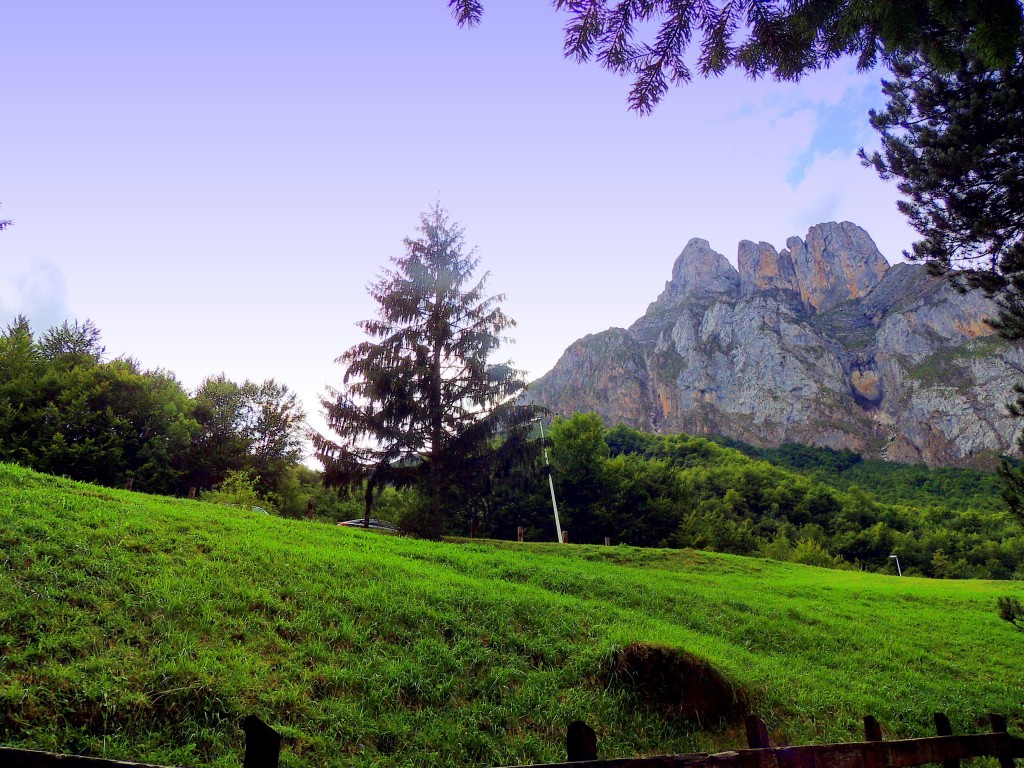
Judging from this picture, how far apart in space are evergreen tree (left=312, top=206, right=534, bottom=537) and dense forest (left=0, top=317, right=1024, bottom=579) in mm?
1109

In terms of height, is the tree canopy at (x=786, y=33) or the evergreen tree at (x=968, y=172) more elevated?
the evergreen tree at (x=968, y=172)

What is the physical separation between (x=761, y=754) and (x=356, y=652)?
180 inches

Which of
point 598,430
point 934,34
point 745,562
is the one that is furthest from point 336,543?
point 598,430

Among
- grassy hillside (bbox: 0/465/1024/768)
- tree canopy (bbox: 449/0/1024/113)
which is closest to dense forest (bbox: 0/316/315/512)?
grassy hillside (bbox: 0/465/1024/768)

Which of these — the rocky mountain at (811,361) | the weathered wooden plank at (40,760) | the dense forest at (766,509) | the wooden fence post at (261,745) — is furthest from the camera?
the rocky mountain at (811,361)

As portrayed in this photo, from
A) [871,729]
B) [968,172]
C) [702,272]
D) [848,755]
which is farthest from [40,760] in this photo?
[702,272]

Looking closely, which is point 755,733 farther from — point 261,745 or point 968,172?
point 968,172

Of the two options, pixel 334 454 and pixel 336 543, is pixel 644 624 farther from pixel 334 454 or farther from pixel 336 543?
pixel 334 454

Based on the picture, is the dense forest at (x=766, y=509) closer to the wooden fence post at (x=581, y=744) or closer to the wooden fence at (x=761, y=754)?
the wooden fence at (x=761, y=754)

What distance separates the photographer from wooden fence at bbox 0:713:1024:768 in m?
1.27

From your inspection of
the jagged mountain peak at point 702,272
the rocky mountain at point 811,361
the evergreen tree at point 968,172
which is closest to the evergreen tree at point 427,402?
the evergreen tree at point 968,172

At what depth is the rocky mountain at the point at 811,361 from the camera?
10131cm

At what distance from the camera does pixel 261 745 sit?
1.51 meters

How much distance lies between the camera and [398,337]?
2117 cm
